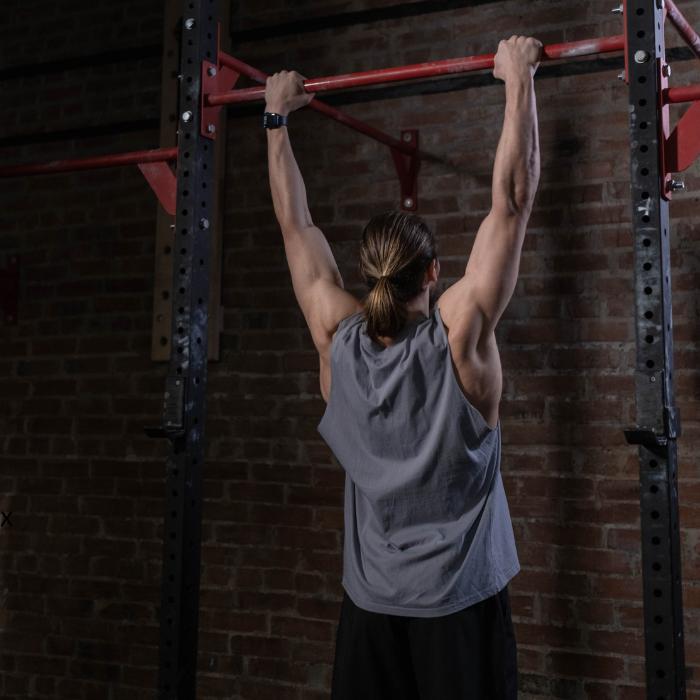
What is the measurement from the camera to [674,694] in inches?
82.3

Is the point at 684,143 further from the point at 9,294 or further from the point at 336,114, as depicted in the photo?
the point at 9,294

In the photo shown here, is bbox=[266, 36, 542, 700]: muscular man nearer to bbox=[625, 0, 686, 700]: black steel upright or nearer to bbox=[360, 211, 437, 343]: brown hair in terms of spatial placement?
bbox=[360, 211, 437, 343]: brown hair

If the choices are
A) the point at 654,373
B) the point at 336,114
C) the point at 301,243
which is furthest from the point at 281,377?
the point at 654,373

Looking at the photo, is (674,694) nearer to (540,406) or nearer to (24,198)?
(540,406)

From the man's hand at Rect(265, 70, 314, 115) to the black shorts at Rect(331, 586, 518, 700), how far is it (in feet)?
4.44

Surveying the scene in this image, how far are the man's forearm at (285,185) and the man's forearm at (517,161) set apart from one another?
25.8 inches

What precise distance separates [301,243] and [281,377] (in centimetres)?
121

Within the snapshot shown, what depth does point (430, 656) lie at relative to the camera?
2.12m

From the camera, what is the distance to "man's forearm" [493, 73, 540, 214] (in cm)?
216

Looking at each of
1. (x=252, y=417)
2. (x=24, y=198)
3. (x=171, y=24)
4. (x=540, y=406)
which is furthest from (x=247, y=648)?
(x=171, y=24)

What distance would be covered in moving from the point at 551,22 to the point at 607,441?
4.93 feet

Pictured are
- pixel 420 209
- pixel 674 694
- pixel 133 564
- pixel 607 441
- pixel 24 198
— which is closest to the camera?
pixel 674 694

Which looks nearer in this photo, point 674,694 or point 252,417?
point 674,694

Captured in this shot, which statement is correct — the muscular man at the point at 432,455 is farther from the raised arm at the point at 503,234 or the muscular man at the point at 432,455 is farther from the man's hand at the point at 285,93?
the man's hand at the point at 285,93
